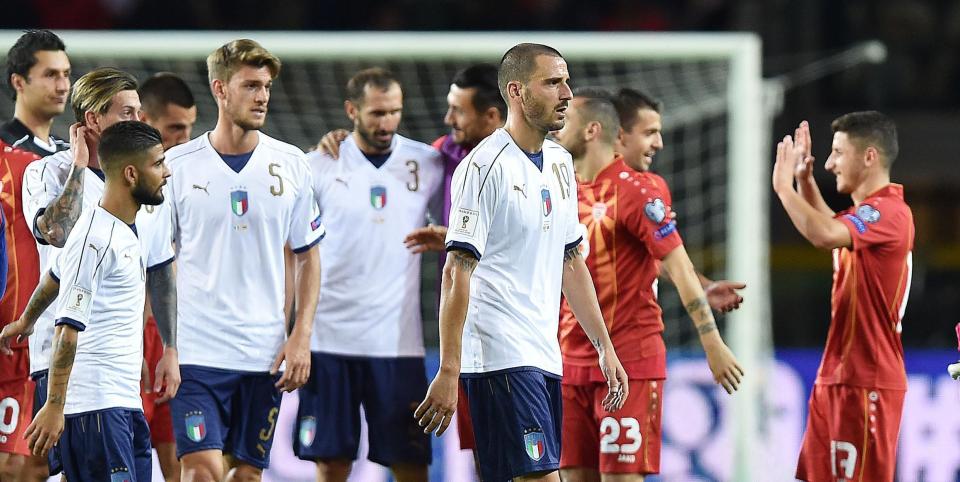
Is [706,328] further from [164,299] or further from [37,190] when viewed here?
[37,190]

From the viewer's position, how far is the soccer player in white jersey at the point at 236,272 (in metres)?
6.17

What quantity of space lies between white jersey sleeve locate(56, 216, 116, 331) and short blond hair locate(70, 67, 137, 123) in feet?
2.37

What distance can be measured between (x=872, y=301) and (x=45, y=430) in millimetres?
3712

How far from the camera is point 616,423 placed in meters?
6.36

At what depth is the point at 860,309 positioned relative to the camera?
254 inches

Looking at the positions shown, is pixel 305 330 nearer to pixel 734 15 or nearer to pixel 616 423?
pixel 616 423

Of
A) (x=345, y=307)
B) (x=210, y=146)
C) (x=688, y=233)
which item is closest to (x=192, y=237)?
(x=210, y=146)

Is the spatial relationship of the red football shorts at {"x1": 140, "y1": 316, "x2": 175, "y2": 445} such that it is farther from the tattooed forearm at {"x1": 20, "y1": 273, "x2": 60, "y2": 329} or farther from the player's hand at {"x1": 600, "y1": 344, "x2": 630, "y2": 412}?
the player's hand at {"x1": 600, "y1": 344, "x2": 630, "y2": 412}

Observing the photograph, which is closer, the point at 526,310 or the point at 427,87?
the point at 526,310

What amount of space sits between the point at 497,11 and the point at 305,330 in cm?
901

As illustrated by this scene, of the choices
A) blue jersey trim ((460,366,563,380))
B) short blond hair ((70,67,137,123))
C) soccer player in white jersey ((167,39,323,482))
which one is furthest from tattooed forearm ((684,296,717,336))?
short blond hair ((70,67,137,123))

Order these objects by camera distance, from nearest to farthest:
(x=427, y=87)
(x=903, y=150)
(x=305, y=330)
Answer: (x=305, y=330), (x=427, y=87), (x=903, y=150)

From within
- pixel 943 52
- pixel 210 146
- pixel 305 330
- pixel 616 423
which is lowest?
pixel 616 423

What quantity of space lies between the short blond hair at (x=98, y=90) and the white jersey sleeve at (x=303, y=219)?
884 mm
